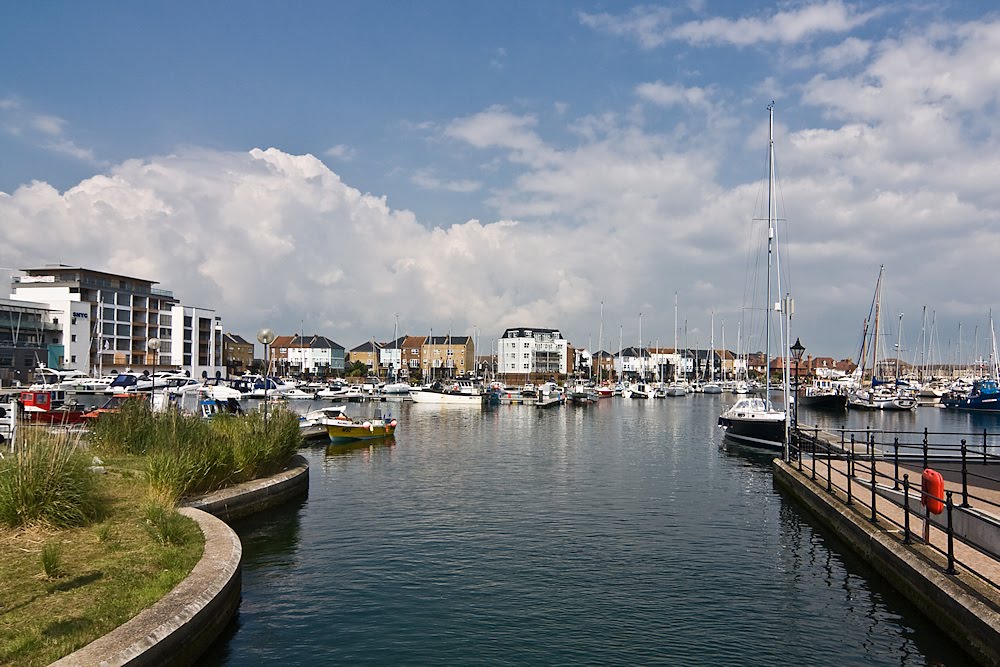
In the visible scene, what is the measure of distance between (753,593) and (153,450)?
661 inches

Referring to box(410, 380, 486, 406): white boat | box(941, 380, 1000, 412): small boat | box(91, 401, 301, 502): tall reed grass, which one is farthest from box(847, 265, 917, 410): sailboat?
box(91, 401, 301, 502): tall reed grass

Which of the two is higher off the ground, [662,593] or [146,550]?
[146,550]

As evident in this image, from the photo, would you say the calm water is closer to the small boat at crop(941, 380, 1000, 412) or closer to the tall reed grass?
the tall reed grass

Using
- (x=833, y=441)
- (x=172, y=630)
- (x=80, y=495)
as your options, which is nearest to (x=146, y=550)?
(x=80, y=495)

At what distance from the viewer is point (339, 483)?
2775 centimetres

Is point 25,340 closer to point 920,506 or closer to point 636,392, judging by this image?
point 636,392

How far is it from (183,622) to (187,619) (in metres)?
0.13

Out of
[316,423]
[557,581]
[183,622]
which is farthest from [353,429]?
[183,622]

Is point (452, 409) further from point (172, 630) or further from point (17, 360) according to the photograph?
point (172, 630)

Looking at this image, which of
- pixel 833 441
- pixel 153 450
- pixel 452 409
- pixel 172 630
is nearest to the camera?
pixel 172 630

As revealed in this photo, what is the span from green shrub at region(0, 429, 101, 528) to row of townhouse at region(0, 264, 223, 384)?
8973 cm

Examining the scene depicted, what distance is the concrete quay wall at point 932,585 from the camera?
33.3 ft

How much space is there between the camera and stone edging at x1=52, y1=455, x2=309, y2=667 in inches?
322

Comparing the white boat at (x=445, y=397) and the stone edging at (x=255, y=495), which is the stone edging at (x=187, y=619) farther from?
the white boat at (x=445, y=397)
